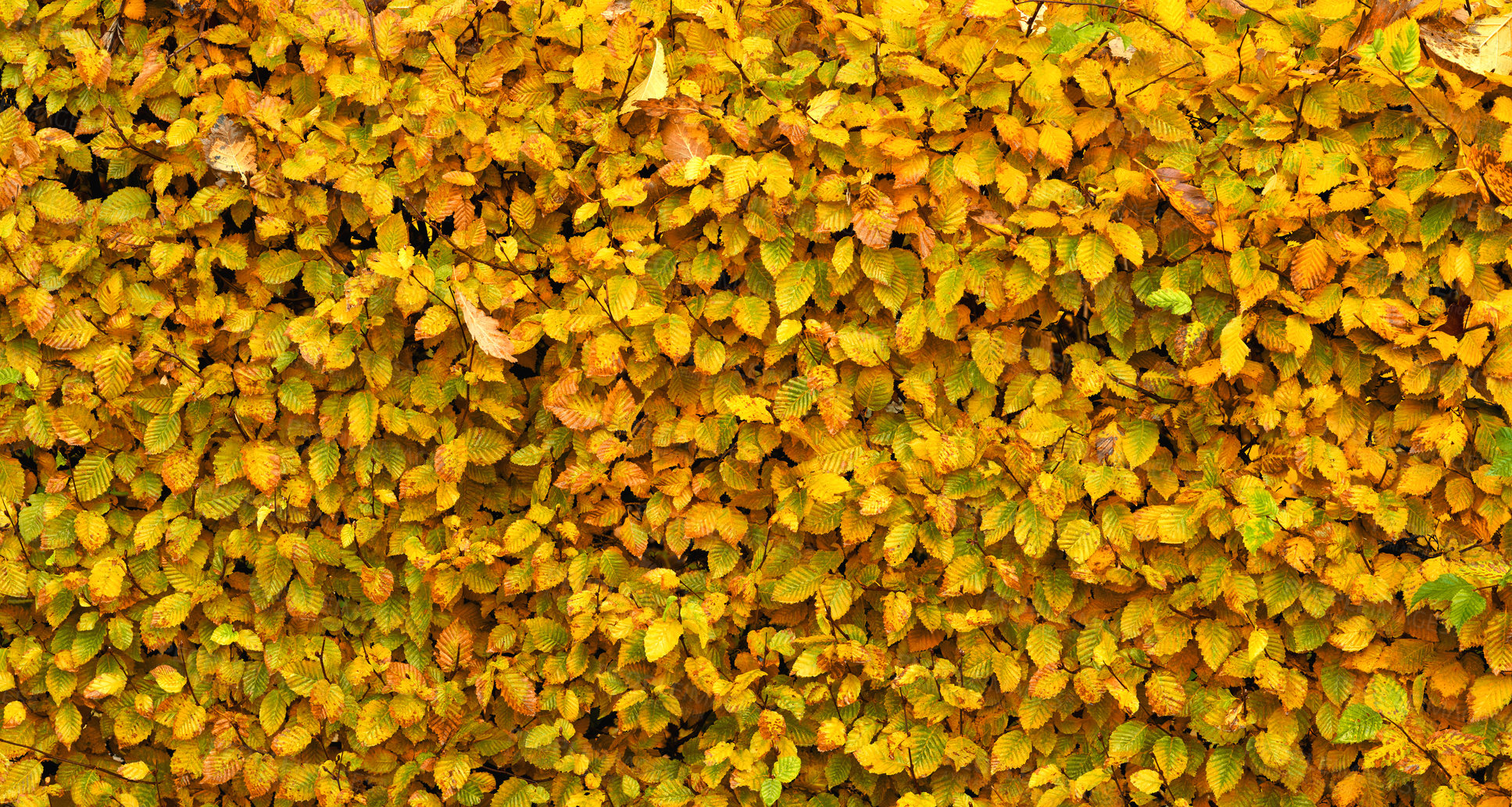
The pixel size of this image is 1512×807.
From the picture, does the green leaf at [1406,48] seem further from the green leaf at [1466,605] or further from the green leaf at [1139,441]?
the green leaf at [1466,605]

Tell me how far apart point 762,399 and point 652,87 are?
708 millimetres

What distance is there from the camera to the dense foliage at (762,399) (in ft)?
7.34

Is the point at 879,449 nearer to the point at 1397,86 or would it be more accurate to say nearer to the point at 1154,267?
the point at 1154,267

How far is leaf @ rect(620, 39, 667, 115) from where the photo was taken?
2324 millimetres

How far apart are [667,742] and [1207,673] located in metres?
1.29

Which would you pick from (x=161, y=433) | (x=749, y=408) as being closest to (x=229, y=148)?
(x=161, y=433)

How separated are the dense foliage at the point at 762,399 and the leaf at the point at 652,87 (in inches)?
1.9

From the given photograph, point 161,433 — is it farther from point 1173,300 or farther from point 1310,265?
point 1310,265

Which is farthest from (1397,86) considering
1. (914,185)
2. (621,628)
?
(621,628)

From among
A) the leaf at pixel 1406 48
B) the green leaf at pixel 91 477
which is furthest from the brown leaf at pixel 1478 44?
the green leaf at pixel 91 477

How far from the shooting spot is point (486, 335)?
2.35m

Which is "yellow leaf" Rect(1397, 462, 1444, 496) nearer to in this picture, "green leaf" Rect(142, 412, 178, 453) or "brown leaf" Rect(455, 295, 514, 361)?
"brown leaf" Rect(455, 295, 514, 361)

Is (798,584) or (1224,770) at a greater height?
(798,584)

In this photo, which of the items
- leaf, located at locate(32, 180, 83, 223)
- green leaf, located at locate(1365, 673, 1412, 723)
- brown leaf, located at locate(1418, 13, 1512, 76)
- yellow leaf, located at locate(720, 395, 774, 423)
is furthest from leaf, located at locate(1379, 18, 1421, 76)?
leaf, located at locate(32, 180, 83, 223)
